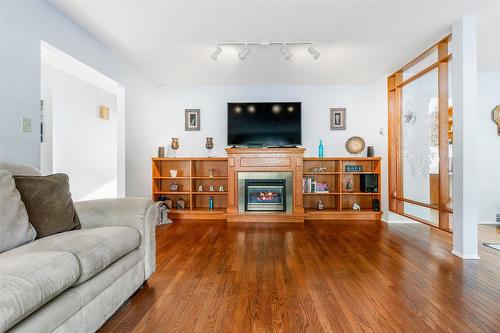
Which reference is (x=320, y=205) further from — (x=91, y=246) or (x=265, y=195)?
(x=91, y=246)

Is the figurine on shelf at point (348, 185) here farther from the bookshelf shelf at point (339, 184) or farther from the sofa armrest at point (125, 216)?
the sofa armrest at point (125, 216)

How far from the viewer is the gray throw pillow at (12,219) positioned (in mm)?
1366

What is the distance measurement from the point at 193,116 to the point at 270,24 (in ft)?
8.69

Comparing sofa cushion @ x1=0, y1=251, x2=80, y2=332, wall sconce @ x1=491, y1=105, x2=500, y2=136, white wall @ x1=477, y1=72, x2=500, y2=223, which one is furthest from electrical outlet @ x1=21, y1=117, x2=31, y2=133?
wall sconce @ x1=491, y1=105, x2=500, y2=136

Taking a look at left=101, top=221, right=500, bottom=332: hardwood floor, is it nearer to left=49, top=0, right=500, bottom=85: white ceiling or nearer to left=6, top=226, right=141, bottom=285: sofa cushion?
left=6, top=226, right=141, bottom=285: sofa cushion

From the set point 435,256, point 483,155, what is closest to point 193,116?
point 435,256

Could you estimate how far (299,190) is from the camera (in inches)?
177

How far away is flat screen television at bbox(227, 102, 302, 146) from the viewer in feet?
15.7

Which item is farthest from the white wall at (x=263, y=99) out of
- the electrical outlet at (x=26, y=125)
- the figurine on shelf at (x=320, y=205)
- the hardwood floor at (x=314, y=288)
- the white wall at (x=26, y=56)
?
the electrical outlet at (x=26, y=125)

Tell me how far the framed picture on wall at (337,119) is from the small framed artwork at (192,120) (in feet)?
8.24

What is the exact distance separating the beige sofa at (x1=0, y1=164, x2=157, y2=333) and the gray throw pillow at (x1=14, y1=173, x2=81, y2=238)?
0.10 meters

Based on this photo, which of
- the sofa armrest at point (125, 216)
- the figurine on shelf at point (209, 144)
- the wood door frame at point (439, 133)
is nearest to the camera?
the sofa armrest at point (125, 216)

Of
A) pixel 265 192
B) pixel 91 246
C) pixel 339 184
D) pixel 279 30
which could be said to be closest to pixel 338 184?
pixel 339 184

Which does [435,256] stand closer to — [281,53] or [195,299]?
[195,299]
